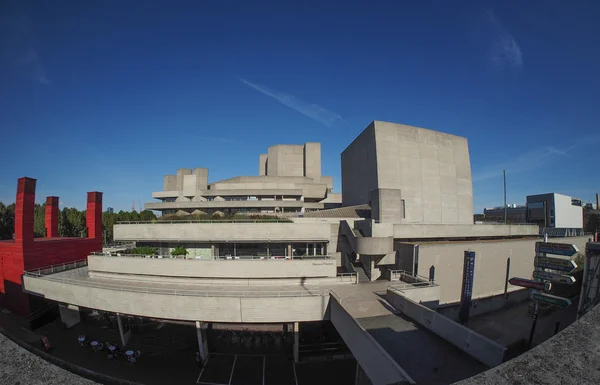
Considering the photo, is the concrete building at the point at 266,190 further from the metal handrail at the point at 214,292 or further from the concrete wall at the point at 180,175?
the metal handrail at the point at 214,292

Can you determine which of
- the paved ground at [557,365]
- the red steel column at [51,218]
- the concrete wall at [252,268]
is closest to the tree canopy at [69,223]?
the red steel column at [51,218]

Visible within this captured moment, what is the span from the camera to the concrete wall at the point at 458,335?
9.42 metres

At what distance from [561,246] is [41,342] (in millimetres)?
39439

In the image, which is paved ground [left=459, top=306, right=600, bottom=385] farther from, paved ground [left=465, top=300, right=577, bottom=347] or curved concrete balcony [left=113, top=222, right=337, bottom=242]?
paved ground [left=465, top=300, right=577, bottom=347]

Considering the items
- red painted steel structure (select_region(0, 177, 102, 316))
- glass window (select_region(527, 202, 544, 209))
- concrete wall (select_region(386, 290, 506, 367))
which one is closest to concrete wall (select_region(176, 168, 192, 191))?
red painted steel structure (select_region(0, 177, 102, 316))

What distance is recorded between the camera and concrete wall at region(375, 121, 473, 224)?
3366 centimetres

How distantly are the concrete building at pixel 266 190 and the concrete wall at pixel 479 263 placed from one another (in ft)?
81.6

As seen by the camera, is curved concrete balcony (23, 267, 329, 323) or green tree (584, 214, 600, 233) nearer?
curved concrete balcony (23, 267, 329, 323)

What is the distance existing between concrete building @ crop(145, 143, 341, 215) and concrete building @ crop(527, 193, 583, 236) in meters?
40.9

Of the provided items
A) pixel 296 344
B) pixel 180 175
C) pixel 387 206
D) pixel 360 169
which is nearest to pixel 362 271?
pixel 387 206

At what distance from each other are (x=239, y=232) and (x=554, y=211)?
60203mm

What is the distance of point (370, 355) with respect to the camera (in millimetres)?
10219

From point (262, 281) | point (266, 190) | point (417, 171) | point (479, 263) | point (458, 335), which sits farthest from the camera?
point (266, 190)

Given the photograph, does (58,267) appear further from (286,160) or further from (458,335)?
(286,160)
